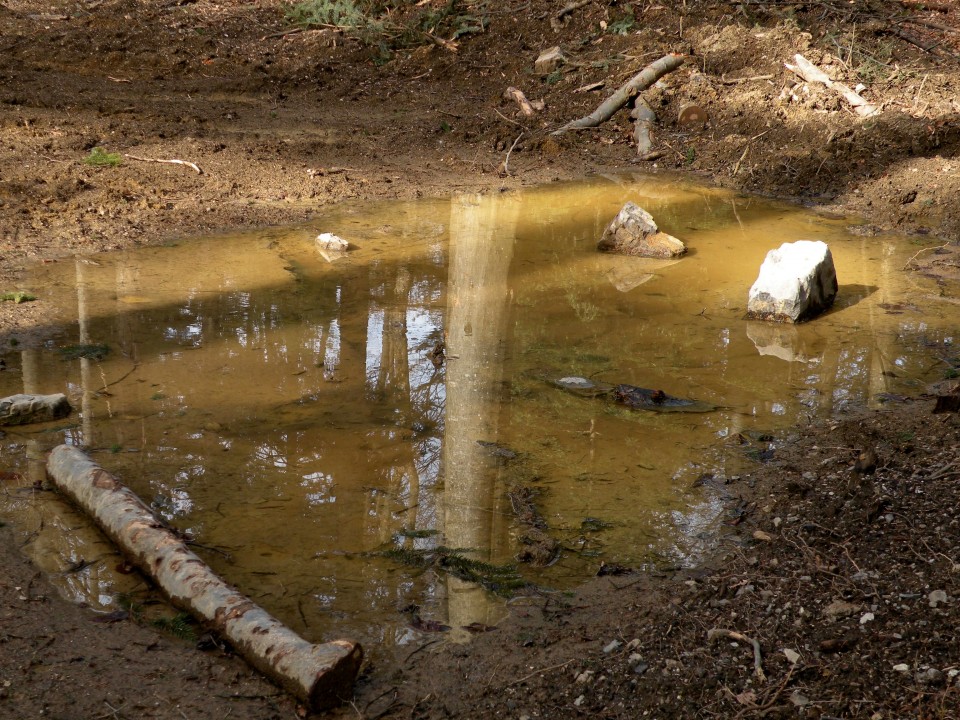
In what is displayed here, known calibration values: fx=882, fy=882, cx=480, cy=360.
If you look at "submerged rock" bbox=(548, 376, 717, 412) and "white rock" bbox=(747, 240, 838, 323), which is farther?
"white rock" bbox=(747, 240, 838, 323)

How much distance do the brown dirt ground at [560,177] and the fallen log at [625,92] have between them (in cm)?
19

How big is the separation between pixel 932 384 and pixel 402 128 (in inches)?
347

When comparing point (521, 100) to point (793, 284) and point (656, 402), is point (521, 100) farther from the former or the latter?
point (656, 402)

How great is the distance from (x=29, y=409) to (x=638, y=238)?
19.2 ft

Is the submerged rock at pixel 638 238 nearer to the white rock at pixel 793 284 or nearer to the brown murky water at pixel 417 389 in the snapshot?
the brown murky water at pixel 417 389

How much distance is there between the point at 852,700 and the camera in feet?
10.5

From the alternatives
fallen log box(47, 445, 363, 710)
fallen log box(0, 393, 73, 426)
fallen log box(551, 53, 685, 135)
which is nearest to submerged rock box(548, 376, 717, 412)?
fallen log box(47, 445, 363, 710)

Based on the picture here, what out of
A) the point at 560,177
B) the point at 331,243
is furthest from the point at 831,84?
the point at 331,243

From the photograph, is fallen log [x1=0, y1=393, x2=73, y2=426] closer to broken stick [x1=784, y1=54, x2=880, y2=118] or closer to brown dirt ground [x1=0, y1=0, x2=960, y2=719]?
brown dirt ground [x1=0, y1=0, x2=960, y2=719]

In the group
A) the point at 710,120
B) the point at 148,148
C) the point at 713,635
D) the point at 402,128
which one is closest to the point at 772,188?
the point at 710,120

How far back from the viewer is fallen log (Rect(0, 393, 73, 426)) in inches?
219

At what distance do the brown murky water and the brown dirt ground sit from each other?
380mm

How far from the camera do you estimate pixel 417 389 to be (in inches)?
247

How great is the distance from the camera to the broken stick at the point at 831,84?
1187cm
